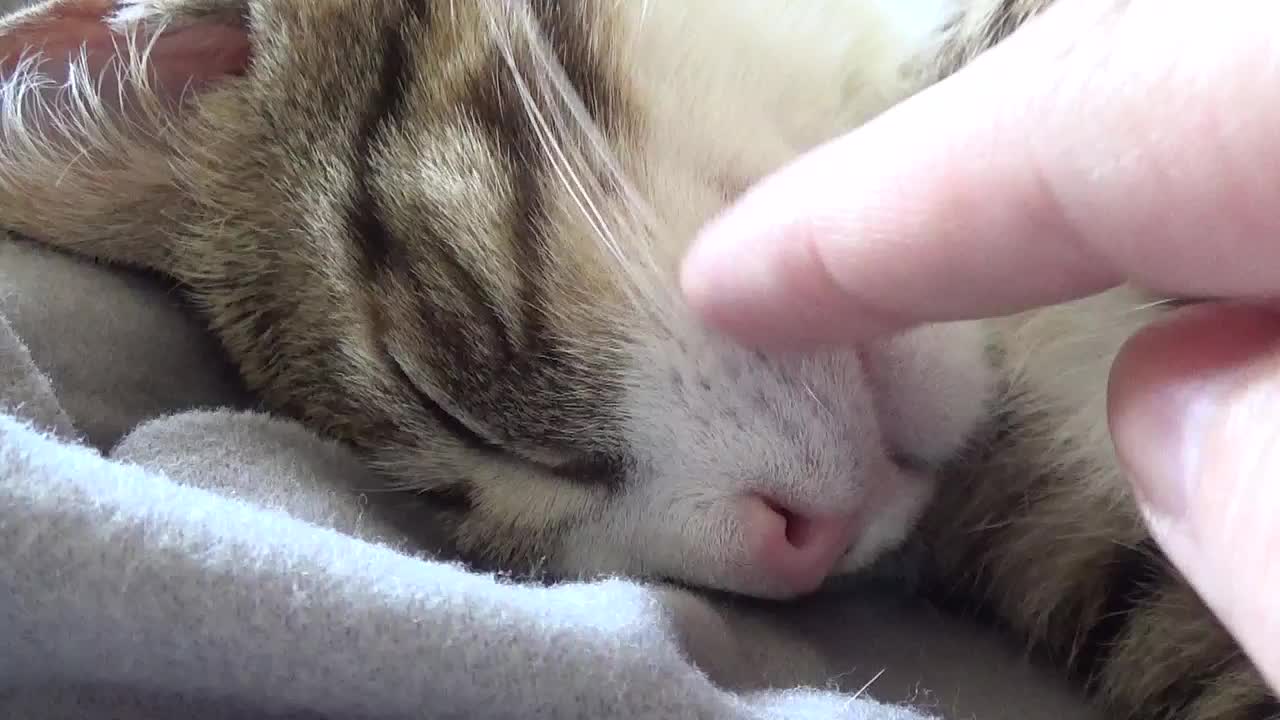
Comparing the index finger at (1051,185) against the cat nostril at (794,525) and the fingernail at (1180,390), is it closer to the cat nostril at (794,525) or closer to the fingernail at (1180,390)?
the fingernail at (1180,390)

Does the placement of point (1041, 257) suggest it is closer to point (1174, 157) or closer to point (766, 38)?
point (1174, 157)

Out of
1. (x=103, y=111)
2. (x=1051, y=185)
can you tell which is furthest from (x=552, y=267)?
(x=103, y=111)

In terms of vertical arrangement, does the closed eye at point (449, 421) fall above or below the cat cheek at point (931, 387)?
below

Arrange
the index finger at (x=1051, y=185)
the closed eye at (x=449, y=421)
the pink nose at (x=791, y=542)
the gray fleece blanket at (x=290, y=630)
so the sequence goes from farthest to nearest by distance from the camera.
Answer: the closed eye at (x=449, y=421) < the pink nose at (x=791, y=542) < the gray fleece blanket at (x=290, y=630) < the index finger at (x=1051, y=185)

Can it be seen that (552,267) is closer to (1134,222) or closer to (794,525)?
(794,525)

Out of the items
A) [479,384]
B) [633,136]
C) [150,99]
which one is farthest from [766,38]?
[150,99]

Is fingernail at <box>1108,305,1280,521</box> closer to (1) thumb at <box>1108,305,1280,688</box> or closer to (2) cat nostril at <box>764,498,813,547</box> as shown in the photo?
(1) thumb at <box>1108,305,1280,688</box>

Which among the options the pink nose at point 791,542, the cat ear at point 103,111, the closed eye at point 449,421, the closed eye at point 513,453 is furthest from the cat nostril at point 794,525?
the cat ear at point 103,111
